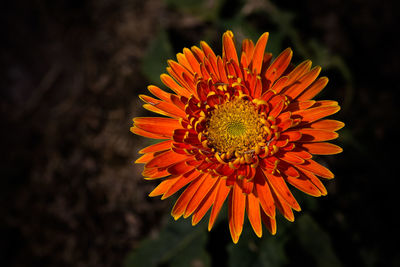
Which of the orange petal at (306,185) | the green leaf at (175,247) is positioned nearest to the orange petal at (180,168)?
the orange petal at (306,185)

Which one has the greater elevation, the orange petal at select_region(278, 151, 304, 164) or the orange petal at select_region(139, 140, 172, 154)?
the orange petal at select_region(139, 140, 172, 154)

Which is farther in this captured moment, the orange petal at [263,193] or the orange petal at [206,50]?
the orange petal at [206,50]

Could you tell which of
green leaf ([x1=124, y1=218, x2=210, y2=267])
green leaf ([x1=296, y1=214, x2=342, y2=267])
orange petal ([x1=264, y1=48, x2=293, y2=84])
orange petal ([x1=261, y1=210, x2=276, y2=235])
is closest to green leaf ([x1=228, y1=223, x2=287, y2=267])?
green leaf ([x1=296, y1=214, x2=342, y2=267])

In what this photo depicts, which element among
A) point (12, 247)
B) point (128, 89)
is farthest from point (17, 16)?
point (12, 247)

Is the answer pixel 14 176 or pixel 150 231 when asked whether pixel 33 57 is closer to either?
pixel 14 176

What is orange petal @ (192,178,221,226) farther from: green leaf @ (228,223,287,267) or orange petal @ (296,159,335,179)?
green leaf @ (228,223,287,267)

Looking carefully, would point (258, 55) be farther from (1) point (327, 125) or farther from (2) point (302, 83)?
(1) point (327, 125)

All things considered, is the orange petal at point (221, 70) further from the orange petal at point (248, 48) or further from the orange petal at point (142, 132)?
the orange petal at point (142, 132)
